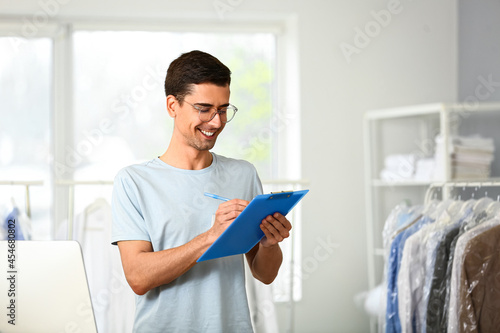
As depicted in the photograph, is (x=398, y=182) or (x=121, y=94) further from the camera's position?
(x=121, y=94)

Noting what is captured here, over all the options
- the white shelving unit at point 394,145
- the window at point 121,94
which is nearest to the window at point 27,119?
the window at point 121,94

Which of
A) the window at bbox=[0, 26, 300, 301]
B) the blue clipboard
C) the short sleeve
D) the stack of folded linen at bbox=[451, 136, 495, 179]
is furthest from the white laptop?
the stack of folded linen at bbox=[451, 136, 495, 179]

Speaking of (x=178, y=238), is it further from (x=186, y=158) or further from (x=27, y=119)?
→ (x=27, y=119)

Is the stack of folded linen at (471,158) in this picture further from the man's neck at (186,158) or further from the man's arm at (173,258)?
the man's arm at (173,258)

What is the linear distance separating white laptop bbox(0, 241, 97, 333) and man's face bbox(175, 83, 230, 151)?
340 millimetres

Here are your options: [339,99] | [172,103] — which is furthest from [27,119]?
[172,103]

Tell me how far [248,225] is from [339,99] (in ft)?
7.44

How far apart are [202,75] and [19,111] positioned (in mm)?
2309

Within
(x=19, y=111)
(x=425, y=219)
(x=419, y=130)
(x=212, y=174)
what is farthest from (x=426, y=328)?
(x=19, y=111)

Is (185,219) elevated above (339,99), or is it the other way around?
(339,99)

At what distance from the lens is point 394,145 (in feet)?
11.3

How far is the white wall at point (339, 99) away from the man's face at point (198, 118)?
2034 millimetres

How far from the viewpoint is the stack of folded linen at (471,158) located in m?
2.88

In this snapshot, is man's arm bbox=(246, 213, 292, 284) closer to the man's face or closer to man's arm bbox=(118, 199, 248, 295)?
man's arm bbox=(118, 199, 248, 295)
